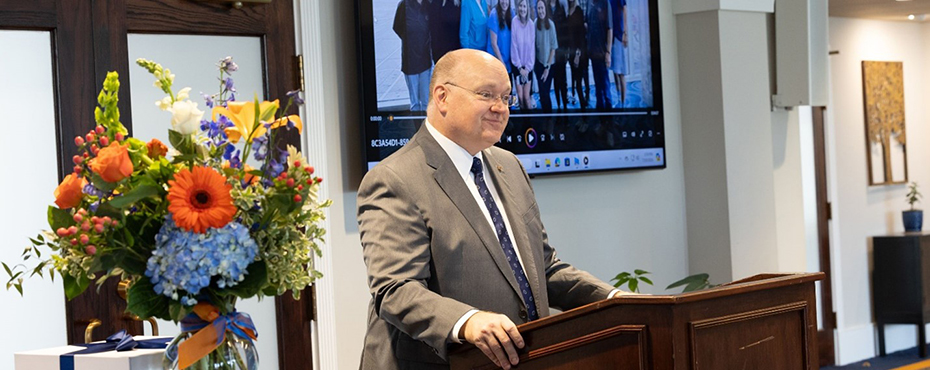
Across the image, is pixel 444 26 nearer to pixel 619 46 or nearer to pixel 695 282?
pixel 619 46

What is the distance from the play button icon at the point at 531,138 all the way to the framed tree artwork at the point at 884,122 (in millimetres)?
4563

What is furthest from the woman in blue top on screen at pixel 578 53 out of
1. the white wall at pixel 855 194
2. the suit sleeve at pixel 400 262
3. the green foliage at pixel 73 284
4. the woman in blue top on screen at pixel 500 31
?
the white wall at pixel 855 194

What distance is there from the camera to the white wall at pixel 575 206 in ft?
12.2

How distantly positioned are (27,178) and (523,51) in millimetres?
1920

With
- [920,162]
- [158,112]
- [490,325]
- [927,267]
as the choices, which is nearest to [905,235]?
[927,267]

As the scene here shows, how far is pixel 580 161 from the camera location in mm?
4422

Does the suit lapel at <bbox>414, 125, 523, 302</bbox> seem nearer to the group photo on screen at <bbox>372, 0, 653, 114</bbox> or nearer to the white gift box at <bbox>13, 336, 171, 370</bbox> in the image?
the white gift box at <bbox>13, 336, 171, 370</bbox>

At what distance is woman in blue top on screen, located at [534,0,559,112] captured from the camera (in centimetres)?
429

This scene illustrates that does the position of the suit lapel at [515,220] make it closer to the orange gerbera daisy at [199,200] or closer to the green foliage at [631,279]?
the orange gerbera daisy at [199,200]

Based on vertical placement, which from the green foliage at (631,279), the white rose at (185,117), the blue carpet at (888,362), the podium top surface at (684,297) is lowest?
the blue carpet at (888,362)

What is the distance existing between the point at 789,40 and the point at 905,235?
119 inches

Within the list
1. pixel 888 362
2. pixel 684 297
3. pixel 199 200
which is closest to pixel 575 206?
pixel 684 297

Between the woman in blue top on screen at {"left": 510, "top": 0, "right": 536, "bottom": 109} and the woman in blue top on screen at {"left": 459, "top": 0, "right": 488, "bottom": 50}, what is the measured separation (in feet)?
0.46

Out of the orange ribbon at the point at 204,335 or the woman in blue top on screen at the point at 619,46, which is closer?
the orange ribbon at the point at 204,335
